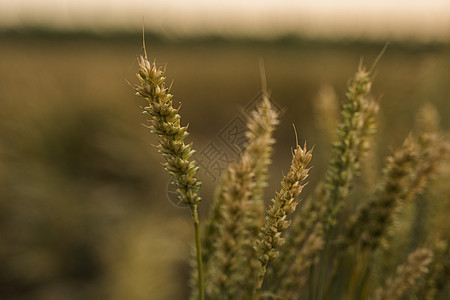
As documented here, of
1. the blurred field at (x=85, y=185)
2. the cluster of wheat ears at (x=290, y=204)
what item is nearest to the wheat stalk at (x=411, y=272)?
the cluster of wheat ears at (x=290, y=204)

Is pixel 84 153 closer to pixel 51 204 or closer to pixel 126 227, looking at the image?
pixel 51 204

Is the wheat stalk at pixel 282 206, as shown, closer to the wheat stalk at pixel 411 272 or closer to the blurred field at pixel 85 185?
the wheat stalk at pixel 411 272

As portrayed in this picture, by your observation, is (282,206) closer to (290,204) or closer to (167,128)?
A: (290,204)

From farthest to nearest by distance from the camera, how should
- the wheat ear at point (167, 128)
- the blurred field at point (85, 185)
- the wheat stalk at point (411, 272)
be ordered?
the blurred field at point (85, 185)
the wheat stalk at point (411, 272)
the wheat ear at point (167, 128)

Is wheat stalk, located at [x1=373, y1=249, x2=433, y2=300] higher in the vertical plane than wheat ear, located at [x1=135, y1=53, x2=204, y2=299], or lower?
lower

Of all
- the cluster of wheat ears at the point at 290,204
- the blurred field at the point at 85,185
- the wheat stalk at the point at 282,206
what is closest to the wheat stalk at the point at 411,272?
the cluster of wheat ears at the point at 290,204

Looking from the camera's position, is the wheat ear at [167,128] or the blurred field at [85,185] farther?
the blurred field at [85,185]

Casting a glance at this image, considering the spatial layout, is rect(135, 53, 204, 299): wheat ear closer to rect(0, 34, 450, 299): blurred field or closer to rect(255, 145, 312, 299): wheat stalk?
rect(255, 145, 312, 299): wheat stalk

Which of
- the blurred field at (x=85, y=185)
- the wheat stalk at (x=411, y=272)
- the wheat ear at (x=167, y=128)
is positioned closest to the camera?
the wheat ear at (x=167, y=128)

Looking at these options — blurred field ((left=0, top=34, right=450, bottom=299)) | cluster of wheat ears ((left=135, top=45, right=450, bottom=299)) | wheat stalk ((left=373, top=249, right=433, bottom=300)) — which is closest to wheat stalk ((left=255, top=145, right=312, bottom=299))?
cluster of wheat ears ((left=135, top=45, right=450, bottom=299))

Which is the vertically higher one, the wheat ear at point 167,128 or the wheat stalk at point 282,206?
the wheat ear at point 167,128

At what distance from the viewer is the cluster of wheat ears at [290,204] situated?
312 mm

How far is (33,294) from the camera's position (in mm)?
2232

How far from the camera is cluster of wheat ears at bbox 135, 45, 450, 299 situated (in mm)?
312
